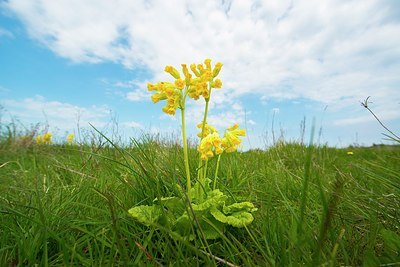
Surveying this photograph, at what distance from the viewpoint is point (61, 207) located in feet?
6.86

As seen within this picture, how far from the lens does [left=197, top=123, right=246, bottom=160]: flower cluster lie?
2.01 metres

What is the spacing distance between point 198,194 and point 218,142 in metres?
0.36

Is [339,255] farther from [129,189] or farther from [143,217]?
[129,189]

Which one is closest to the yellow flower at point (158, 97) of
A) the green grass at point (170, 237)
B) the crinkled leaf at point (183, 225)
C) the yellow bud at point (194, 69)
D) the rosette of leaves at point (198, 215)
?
the yellow bud at point (194, 69)

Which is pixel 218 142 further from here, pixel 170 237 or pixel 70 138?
pixel 70 138

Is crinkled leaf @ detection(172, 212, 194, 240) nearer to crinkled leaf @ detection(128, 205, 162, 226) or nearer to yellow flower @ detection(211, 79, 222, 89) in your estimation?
crinkled leaf @ detection(128, 205, 162, 226)

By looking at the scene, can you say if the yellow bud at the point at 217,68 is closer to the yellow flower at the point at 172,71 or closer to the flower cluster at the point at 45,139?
the yellow flower at the point at 172,71

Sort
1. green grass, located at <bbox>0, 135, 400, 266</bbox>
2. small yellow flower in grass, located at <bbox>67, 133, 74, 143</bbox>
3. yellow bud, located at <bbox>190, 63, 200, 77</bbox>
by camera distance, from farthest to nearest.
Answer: small yellow flower in grass, located at <bbox>67, 133, 74, 143</bbox> → yellow bud, located at <bbox>190, 63, 200, 77</bbox> → green grass, located at <bbox>0, 135, 400, 266</bbox>

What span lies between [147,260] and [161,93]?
1052 mm

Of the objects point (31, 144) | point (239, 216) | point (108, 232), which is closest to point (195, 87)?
point (239, 216)

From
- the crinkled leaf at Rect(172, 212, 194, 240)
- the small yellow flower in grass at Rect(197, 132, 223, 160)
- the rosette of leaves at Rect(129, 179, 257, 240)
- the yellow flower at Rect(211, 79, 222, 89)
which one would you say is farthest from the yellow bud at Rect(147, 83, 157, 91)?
the crinkled leaf at Rect(172, 212, 194, 240)

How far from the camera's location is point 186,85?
2.05 metres

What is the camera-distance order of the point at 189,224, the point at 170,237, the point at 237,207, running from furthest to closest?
the point at 237,207 < the point at 170,237 < the point at 189,224

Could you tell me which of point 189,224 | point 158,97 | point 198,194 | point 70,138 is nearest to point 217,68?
point 158,97
